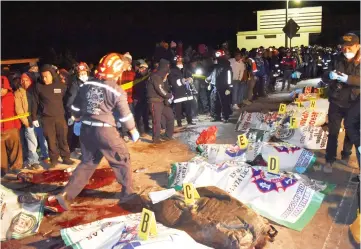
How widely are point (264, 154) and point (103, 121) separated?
8.90ft

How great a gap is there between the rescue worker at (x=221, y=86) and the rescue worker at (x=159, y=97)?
2082mm

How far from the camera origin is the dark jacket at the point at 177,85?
8.89 metres

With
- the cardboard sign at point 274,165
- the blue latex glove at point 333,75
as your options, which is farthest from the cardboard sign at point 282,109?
the cardboard sign at point 274,165

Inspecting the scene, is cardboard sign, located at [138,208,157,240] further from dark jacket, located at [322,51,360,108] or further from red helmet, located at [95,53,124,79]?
dark jacket, located at [322,51,360,108]

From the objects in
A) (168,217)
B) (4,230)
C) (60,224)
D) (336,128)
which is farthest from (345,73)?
(4,230)

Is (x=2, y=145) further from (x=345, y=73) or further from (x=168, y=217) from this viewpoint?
(x=345, y=73)

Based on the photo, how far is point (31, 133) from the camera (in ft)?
22.4

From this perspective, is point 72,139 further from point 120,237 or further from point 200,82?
point 200,82

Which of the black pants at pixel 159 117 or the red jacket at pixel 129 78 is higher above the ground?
the red jacket at pixel 129 78

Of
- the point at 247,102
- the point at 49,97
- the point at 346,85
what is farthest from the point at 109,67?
the point at 247,102

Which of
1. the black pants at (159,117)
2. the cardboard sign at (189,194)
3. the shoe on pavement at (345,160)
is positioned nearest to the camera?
the cardboard sign at (189,194)

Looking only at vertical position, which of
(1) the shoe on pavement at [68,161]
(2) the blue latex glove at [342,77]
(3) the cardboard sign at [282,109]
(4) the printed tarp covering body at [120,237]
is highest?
(2) the blue latex glove at [342,77]

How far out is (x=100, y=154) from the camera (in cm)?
514

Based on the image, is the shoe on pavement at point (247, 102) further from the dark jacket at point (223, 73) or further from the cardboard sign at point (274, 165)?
the cardboard sign at point (274, 165)
